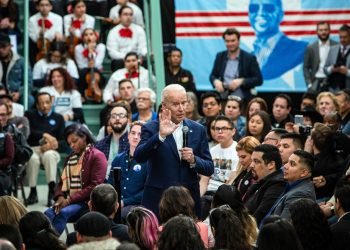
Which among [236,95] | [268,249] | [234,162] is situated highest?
[236,95]

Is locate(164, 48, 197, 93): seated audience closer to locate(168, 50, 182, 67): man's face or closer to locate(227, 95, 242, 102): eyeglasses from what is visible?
locate(168, 50, 182, 67): man's face

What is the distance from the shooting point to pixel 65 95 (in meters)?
15.8

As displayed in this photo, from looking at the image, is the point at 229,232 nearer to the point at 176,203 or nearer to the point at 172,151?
the point at 176,203

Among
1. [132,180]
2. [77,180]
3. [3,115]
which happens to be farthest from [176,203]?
[3,115]

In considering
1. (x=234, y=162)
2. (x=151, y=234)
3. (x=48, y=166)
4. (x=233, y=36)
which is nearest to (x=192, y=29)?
(x=233, y=36)

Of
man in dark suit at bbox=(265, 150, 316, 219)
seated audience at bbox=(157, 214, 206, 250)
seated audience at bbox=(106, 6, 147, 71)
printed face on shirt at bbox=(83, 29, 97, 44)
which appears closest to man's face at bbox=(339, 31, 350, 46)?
seated audience at bbox=(106, 6, 147, 71)

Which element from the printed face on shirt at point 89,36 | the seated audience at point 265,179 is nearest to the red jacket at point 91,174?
the seated audience at point 265,179

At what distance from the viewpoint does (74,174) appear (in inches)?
468

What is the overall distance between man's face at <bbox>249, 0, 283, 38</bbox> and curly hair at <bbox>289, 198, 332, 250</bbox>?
8899 millimetres

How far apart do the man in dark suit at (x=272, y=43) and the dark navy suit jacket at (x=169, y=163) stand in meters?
7.33

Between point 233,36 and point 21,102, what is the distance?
3153 millimetres

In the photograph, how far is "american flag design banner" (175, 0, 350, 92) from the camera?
1716cm

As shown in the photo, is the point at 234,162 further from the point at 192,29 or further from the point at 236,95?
the point at 192,29

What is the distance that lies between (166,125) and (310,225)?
169 centimetres
